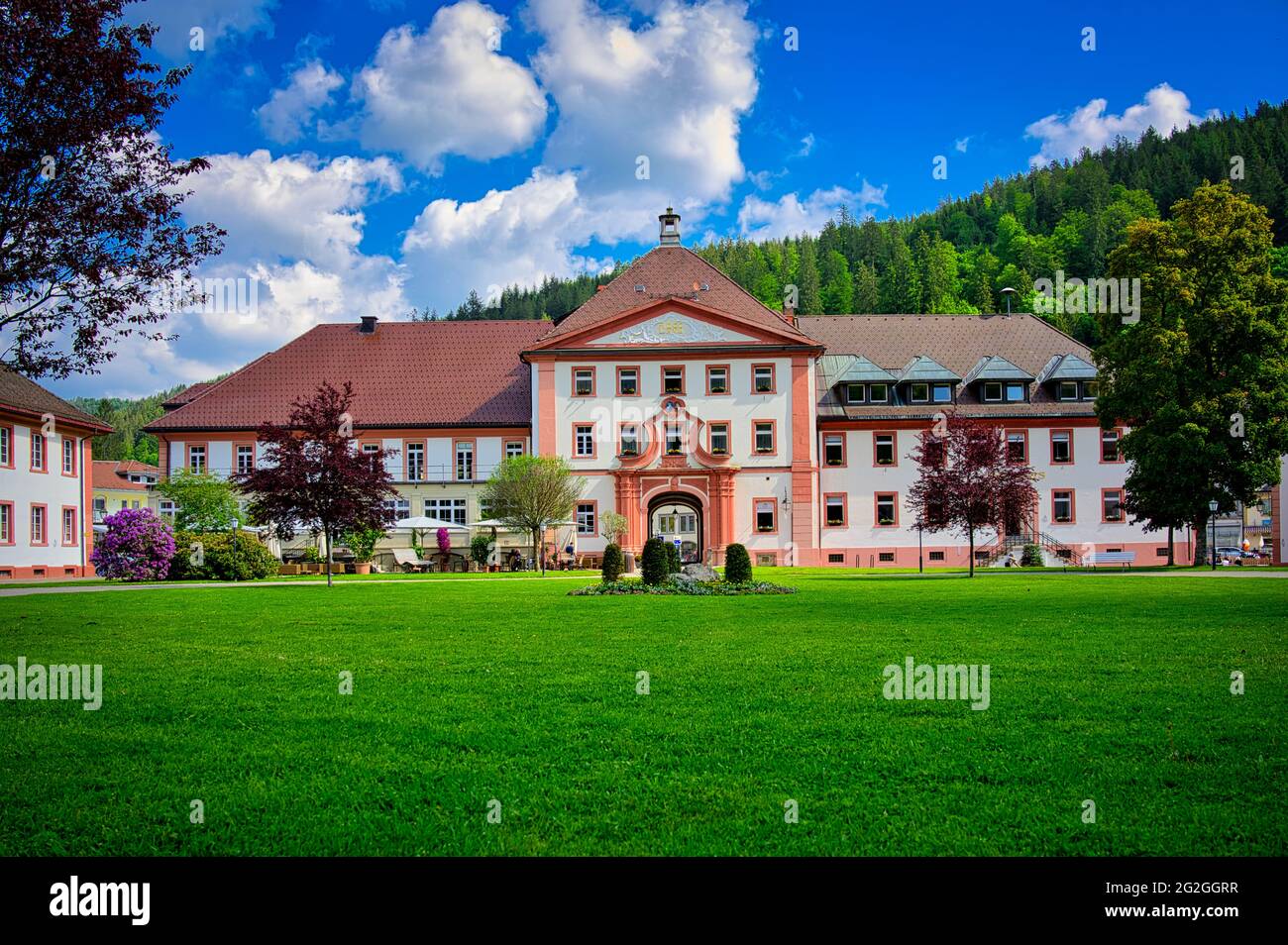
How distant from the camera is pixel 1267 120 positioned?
9744cm

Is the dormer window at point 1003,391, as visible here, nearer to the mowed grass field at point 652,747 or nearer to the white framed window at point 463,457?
the white framed window at point 463,457

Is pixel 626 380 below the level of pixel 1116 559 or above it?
above

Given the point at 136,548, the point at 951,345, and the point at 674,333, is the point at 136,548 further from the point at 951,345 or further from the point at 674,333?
the point at 951,345

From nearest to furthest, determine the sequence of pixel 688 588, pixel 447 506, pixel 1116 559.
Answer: pixel 688 588 < pixel 1116 559 < pixel 447 506

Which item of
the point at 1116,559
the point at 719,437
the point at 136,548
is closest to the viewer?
the point at 136,548

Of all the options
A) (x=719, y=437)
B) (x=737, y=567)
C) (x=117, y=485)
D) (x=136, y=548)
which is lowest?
(x=737, y=567)

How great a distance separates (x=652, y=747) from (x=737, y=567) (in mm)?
20282

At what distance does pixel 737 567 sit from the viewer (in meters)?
27.4

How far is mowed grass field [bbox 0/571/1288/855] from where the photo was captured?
18.0 feet

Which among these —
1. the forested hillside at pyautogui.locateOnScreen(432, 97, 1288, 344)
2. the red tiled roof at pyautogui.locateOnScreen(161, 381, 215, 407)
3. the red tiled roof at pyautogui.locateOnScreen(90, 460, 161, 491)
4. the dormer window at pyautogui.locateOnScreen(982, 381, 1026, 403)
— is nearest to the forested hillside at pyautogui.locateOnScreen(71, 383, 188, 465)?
the red tiled roof at pyautogui.locateOnScreen(90, 460, 161, 491)

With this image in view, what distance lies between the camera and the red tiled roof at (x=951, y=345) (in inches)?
2146

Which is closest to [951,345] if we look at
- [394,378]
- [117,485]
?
[394,378]

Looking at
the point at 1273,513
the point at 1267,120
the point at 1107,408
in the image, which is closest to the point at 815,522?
the point at 1107,408

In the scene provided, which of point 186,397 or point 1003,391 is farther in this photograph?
point 186,397
